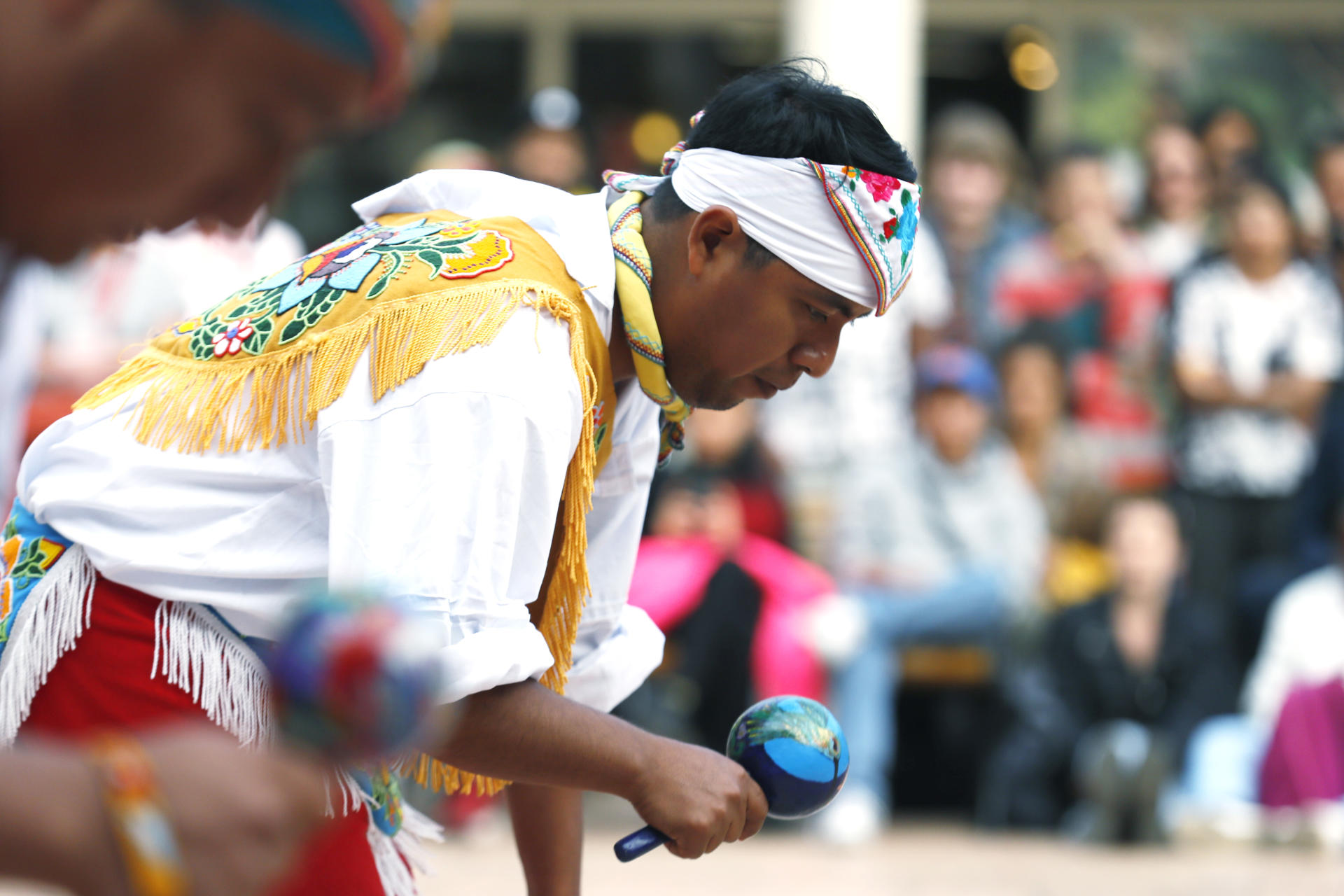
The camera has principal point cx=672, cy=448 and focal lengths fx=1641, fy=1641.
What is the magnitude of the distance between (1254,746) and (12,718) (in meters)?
5.32

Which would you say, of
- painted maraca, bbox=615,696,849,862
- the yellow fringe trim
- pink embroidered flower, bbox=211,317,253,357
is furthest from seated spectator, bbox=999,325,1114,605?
pink embroidered flower, bbox=211,317,253,357

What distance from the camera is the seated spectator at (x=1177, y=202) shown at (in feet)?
25.7

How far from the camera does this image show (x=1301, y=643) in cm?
646

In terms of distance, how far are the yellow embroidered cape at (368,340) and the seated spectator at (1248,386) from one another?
5.14m

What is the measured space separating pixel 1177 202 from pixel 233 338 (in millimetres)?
6445

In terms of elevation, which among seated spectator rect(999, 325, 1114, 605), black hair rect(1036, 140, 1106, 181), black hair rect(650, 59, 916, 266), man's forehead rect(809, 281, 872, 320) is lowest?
seated spectator rect(999, 325, 1114, 605)

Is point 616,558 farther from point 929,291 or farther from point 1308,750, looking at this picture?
point 929,291

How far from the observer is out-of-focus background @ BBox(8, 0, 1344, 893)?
5984 millimetres

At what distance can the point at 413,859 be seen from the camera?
2.67 metres

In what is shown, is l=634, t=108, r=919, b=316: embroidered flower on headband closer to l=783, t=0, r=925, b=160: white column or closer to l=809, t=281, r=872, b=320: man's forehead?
l=809, t=281, r=872, b=320: man's forehead

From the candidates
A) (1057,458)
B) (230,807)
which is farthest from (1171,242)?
(230,807)

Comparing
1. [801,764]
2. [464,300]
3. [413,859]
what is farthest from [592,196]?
[413,859]

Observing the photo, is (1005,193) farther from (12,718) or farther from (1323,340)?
(12,718)

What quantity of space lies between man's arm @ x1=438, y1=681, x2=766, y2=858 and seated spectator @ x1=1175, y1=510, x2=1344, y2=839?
4547mm
